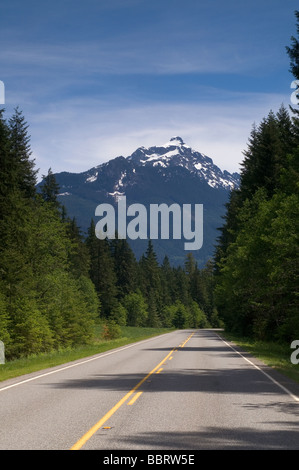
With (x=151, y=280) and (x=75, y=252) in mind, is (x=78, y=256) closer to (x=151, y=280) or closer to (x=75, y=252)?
(x=75, y=252)

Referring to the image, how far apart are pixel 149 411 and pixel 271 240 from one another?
71.4ft

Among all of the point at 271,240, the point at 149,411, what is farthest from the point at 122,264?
the point at 149,411

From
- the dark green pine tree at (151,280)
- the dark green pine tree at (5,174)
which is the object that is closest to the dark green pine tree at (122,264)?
the dark green pine tree at (151,280)

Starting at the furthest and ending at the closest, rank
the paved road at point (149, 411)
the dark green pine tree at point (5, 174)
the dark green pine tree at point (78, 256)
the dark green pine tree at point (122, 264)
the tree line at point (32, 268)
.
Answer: the dark green pine tree at point (122, 264) < the dark green pine tree at point (78, 256) < the dark green pine tree at point (5, 174) < the tree line at point (32, 268) < the paved road at point (149, 411)

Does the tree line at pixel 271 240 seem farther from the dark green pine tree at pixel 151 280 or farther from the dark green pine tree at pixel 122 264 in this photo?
the dark green pine tree at pixel 151 280

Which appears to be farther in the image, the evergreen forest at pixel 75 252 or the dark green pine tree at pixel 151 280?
the dark green pine tree at pixel 151 280

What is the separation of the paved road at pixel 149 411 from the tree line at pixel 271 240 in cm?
987

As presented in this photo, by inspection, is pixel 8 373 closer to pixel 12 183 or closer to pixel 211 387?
pixel 211 387

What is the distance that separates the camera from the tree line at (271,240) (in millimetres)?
28125

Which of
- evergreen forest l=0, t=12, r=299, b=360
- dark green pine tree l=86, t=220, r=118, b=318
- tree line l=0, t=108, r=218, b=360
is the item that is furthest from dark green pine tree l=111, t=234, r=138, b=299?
evergreen forest l=0, t=12, r=299, b=360

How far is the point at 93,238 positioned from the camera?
372ft

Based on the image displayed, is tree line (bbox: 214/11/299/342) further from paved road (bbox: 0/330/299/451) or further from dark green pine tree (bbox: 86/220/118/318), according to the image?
dark green pine tree (bbox: 86/220/118/318)

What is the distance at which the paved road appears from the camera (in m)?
8.53

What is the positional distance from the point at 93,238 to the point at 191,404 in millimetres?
101899
